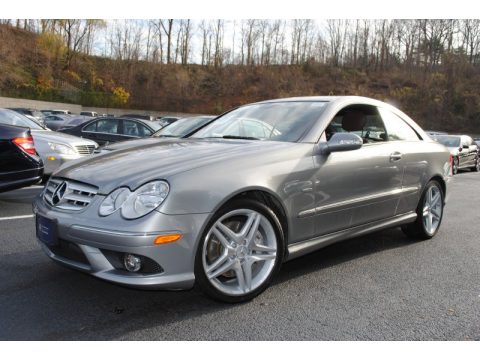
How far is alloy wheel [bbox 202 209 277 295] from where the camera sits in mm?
3025

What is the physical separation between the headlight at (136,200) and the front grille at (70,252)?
301 millimetres

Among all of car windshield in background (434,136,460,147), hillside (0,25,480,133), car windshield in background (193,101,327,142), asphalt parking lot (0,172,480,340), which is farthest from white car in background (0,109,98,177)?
hillside (0,25,480,133)

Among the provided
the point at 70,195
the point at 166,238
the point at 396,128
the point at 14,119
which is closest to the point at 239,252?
the point at 166,238

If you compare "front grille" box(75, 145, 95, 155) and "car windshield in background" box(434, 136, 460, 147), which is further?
"car windshield in background" box(434, 136, 460, 147)

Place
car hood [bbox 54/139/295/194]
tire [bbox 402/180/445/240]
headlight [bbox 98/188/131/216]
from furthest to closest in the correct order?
tire [bbox 402/180/445/240] → car hood [bbox 54/139/295/194] → headlight [bbox 98/188/131/216]

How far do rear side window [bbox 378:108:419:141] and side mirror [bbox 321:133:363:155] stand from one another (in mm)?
1081

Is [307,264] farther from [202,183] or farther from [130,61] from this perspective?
[130,61]

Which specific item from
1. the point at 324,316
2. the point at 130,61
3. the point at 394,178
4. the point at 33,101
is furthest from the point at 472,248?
the point at 130,61

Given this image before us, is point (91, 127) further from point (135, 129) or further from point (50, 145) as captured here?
point (50, 145)

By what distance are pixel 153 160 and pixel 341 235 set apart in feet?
5.74

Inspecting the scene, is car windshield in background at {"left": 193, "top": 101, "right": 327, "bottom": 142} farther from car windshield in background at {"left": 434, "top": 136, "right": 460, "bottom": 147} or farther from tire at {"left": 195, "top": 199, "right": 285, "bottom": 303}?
car windshield in background at {"left": 434, "top": 136, "right": 460, "bottom": 147}

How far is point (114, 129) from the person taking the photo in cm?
1196

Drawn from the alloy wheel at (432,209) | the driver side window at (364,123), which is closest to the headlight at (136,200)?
the driver side window at (364,123)

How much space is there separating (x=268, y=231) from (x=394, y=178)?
1.76m
